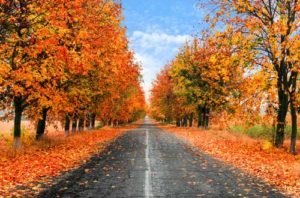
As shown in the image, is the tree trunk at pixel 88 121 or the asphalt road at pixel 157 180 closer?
the asphalt road at pixel 157 180

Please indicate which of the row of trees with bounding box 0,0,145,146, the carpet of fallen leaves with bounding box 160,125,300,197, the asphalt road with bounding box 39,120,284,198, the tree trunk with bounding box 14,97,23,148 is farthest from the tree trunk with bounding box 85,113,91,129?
the asphalt road with bounding box 39,120,284,198

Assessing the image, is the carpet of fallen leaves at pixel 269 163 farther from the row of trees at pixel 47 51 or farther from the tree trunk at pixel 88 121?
the tree trunk at pixel 88 121

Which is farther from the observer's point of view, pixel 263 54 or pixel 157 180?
pixel 263 54

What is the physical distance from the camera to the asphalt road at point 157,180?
974cm

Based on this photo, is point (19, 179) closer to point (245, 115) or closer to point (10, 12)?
point (10, 12)

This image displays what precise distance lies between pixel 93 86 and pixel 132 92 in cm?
2697

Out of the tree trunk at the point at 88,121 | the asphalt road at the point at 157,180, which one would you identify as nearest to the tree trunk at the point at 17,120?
the asphalt road at the point at 157,180

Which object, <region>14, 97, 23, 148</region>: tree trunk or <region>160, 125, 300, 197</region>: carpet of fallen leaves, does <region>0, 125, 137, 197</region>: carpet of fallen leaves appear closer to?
<region>14, 97, 23, 148</region>: tree trunk

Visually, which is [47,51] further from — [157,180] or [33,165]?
[157,180]

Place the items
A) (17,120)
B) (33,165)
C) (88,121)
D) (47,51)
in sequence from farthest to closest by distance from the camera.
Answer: (88,121) → (17,120) → (47,51) → (33,165)

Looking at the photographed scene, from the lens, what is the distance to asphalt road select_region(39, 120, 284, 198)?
32.0ft

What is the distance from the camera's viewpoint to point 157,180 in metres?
11.3

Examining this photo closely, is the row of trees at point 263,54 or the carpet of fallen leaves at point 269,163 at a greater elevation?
the row of trees at point 263,54

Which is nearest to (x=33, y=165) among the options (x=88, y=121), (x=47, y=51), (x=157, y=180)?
(x=47, y=51)
